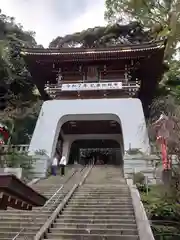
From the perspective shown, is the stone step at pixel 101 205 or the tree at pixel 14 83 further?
the tree at pixel 14 83

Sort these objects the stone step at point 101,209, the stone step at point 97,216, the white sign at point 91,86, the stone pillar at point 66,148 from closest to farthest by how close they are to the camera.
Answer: the stone step at point 97,216
the stone step at point 101,209
the white sign at point 91,86
the stone pillar at point 66,148

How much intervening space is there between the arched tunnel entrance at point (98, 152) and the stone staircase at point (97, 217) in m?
13.6

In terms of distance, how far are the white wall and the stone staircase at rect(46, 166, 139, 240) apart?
19.5ft

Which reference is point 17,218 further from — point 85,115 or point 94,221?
point 85,115

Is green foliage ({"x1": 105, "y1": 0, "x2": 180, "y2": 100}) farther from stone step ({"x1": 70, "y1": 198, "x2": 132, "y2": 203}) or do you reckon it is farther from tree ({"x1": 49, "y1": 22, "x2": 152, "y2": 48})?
stone step ({"x1": 70, "y1": 198, "x2": 132, "y2": 203})

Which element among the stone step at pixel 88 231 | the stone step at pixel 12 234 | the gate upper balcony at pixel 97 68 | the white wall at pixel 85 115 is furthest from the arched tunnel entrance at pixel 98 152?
the stone step at pixel 12 234

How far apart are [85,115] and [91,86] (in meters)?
1.77

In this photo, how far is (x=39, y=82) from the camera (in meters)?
19.8

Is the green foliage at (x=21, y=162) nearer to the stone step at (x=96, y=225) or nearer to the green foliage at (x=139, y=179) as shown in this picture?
the green foliage at (x=139, y=179)

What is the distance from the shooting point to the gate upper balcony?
53.8ft

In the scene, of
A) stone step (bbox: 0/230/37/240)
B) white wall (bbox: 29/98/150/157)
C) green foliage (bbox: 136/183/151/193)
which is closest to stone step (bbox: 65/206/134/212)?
stone step (bbox: 0/230/37/240)

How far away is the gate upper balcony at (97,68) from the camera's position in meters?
16.4

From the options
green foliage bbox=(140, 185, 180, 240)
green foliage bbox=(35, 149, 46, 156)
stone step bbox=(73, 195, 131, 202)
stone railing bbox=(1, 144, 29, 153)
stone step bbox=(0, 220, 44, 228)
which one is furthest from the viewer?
green foliage bbox=(35, 149, 46, 156)

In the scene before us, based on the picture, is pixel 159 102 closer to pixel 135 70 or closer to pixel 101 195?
pixel 135 70
